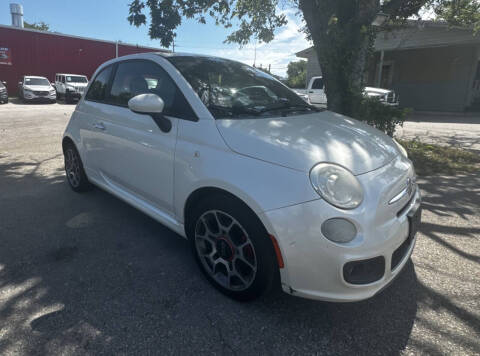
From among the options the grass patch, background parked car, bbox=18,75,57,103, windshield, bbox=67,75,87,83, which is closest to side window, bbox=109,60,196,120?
the grass patch

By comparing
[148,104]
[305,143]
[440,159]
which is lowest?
[440,159]

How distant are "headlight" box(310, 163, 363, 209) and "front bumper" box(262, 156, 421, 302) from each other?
0.04 metres

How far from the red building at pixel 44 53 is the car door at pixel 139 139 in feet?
87.3

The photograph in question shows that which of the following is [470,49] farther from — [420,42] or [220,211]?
[220,211]

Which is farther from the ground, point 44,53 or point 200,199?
point 44,53

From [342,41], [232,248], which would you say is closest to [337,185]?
[232,248]

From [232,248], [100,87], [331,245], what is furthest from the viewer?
[100,87]

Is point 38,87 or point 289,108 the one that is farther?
point 38,87

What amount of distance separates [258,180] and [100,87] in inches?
104

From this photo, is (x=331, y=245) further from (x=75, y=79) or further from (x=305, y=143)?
(x=75, y=79)

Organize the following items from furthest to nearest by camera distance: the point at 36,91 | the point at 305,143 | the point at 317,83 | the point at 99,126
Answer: the point at 36,91 < the point at 317,83 < the point at 99,126 < the point at 305,143

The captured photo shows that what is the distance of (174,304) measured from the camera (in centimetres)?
224

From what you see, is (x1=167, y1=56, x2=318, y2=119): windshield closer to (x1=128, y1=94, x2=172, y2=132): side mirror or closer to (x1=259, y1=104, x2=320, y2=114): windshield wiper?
(x1=259, y1=104, x2=320, y2=114): windshield wiper

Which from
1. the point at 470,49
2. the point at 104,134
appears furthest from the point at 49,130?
the point at 470,49
